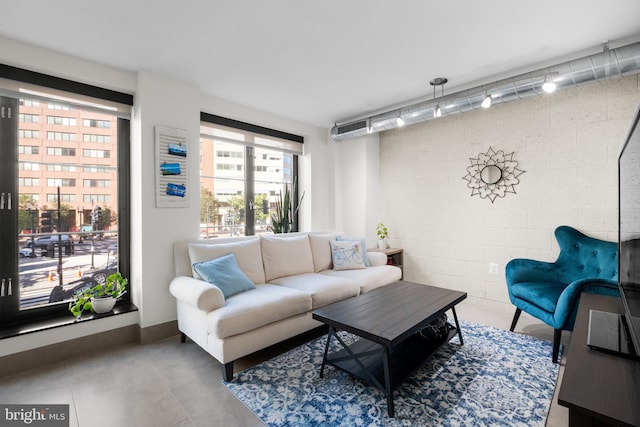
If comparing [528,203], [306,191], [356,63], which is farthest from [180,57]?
[528,203]

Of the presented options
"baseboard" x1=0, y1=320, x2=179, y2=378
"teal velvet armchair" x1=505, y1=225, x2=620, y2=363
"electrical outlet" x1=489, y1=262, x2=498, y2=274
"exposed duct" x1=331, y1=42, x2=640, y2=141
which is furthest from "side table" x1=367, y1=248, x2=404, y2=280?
"baseboard" x1=0, y1=320, x2=179, y2=378

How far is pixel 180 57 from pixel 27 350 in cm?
262

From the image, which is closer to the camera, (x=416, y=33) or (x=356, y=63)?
(x=416, y=33)

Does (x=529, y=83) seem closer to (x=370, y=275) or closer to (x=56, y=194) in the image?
(x=370, y=275)

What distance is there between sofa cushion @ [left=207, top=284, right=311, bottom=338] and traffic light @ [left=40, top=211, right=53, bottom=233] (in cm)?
169

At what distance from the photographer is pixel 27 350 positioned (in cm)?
228

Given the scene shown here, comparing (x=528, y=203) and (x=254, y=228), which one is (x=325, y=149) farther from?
(x=528, y=203)

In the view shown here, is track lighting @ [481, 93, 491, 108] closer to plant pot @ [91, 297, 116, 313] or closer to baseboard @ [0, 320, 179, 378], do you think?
baseboard @ [0, 320, 179, 378]

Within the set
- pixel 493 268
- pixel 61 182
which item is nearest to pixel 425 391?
pixel 493 268

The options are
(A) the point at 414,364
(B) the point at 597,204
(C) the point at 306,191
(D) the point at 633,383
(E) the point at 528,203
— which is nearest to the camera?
(D) the point at 633,383

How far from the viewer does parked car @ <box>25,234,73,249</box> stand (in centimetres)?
253

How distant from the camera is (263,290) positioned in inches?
106

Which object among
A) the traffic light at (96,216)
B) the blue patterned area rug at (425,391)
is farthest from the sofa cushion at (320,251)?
the traffic light at (96,216)

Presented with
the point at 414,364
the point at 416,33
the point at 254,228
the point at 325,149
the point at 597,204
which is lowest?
the point at 414,364
